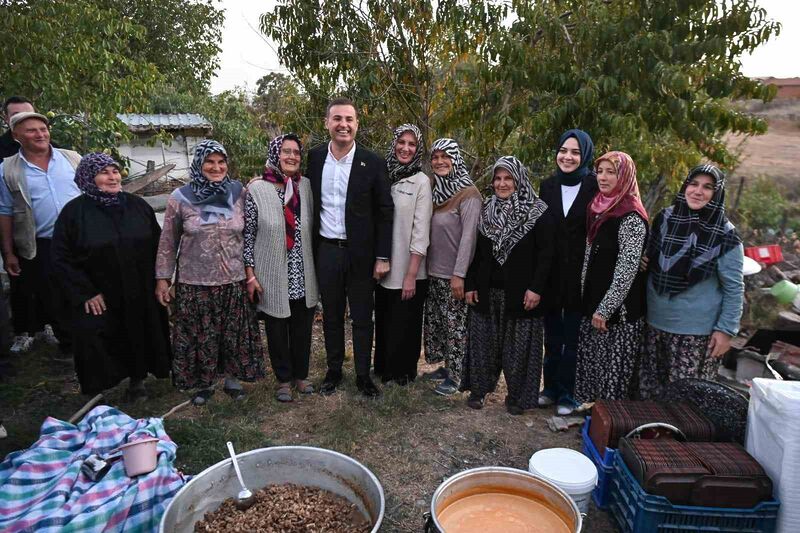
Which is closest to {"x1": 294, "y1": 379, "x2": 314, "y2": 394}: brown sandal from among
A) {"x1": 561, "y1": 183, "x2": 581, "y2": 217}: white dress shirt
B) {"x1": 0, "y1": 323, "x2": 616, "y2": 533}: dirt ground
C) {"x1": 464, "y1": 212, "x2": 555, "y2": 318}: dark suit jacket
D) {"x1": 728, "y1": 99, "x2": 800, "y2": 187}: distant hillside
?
{"x1": 0, "y1": 323, "x2": 616, "y2": 533}: dirt ground

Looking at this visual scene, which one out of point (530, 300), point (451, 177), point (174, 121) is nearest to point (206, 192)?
point (451, 177)

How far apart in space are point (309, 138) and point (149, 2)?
10.1m

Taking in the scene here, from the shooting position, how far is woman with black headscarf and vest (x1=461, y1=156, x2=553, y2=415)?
3115 mm

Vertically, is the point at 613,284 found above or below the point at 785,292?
above

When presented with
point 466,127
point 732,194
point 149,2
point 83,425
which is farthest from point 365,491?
point 149,2

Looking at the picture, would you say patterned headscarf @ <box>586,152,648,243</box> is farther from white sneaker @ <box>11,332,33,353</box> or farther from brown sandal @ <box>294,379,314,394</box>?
white sneaker @ <box>11,332,33,353</box>

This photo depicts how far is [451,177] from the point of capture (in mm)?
3395

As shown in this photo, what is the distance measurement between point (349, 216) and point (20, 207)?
2294 millimetres

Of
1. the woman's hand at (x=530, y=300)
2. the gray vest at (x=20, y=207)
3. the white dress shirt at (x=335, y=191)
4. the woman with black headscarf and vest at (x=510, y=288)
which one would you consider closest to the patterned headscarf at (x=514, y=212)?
the woman with black headscarf and vest at (x=510, y=288)

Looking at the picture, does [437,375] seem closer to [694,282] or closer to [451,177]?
[451,177]

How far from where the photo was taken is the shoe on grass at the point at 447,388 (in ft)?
12.1

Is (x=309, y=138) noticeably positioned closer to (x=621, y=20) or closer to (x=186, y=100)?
(x=621, y=20)

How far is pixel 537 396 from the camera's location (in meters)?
3.39

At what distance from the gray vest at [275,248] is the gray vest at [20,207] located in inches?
64.6
